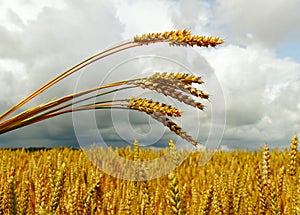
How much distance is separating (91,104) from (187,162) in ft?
16.8

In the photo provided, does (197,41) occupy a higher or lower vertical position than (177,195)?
higher

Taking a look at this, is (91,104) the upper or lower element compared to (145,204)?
upper

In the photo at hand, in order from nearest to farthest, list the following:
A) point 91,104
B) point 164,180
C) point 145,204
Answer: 1. point 145,204
2. point 91,104
3. point 164,180

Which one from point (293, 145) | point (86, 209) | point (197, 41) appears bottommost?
point (86, 209)

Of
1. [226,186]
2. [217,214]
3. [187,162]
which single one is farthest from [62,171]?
[187,162]

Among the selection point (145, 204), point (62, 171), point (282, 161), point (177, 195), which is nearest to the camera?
point (177, 195)

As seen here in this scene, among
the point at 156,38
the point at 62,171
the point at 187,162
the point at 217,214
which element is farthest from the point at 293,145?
the point at 187,162

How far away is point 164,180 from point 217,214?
340 centimetres

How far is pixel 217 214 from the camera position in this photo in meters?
1.36

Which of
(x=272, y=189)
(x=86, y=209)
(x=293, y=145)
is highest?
(x=293, y=145)

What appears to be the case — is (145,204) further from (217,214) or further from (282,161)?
(282,161)

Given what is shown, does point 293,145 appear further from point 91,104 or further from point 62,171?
point 62,171

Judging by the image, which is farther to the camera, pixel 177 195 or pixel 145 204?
pixel 145 204

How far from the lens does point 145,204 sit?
1451mm
